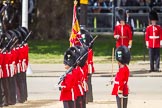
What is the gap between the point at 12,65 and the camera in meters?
→ 16.0

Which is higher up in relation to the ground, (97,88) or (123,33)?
(123,33)

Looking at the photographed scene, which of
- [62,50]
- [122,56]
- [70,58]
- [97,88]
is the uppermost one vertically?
[70,58]

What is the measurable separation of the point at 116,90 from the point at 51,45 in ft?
63.9

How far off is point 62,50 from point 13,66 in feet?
48.5

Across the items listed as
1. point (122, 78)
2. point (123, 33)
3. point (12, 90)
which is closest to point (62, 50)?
point (123, 33)

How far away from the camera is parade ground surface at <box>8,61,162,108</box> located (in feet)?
54.5

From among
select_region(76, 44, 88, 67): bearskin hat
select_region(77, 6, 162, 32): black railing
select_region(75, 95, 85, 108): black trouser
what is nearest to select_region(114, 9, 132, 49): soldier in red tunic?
select_region(76, 44, 88, 67): bearskin hat

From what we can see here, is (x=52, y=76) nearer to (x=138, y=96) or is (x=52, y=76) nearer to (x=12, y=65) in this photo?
(x=138, y=96)

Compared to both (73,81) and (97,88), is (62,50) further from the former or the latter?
(73,81)

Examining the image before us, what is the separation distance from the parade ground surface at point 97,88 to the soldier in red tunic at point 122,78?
211 cm

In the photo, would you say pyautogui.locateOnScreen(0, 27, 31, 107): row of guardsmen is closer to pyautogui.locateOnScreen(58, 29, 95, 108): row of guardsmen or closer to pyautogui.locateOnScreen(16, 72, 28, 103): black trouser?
pyautogui.locateOnScreen(16, 72, 28, 103): black trouser

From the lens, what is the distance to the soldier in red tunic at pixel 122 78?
13.7m

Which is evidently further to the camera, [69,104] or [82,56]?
[82,56]

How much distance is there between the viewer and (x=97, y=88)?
20.4 m
